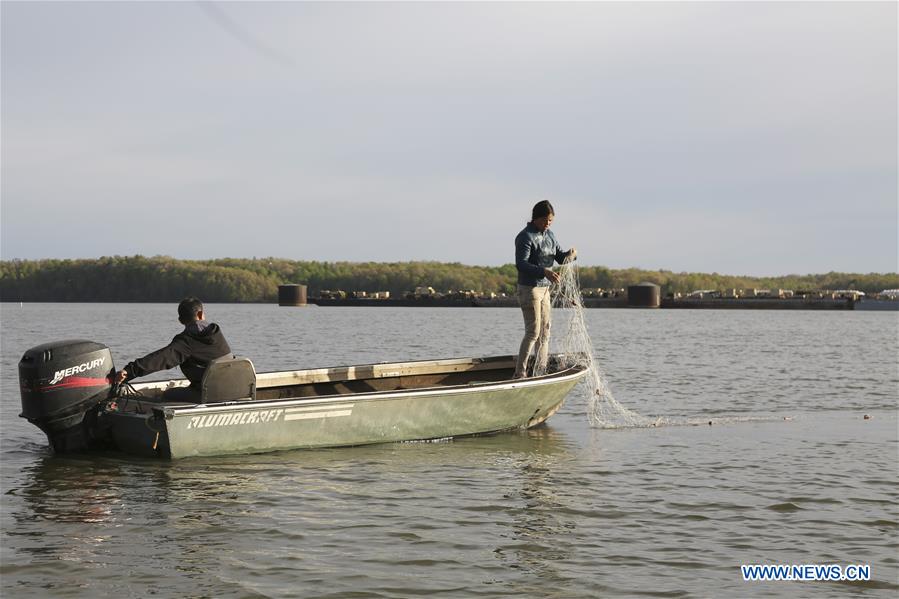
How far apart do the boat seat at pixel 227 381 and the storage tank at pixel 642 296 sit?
490 ft

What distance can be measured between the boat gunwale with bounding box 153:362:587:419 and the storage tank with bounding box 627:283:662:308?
478ft

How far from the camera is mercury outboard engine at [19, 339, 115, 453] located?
10914 mm

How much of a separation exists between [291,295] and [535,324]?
155262mm

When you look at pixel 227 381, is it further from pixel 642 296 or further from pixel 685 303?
pixel 685 303

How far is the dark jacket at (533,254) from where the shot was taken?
44.1 ft

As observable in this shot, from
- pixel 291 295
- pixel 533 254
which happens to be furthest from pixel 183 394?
pixel 291 295

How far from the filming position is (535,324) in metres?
13.7

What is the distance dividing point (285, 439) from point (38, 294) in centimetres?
17243

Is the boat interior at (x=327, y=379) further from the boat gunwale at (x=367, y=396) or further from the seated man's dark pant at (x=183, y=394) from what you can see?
the boat gunwale at (x=367, y=396)

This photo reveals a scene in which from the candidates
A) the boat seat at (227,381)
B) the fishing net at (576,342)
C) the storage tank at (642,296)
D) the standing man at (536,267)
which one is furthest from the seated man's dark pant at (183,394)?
the storage tank at (642,296)

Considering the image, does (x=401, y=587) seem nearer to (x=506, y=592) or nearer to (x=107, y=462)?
(x=506, y=592)

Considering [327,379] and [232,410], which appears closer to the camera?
[232,410]

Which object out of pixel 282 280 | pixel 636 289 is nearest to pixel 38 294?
pixel 282 280

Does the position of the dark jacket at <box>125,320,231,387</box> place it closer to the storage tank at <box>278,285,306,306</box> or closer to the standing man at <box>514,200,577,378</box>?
the standing man at <box>514,200,577,378</box>
